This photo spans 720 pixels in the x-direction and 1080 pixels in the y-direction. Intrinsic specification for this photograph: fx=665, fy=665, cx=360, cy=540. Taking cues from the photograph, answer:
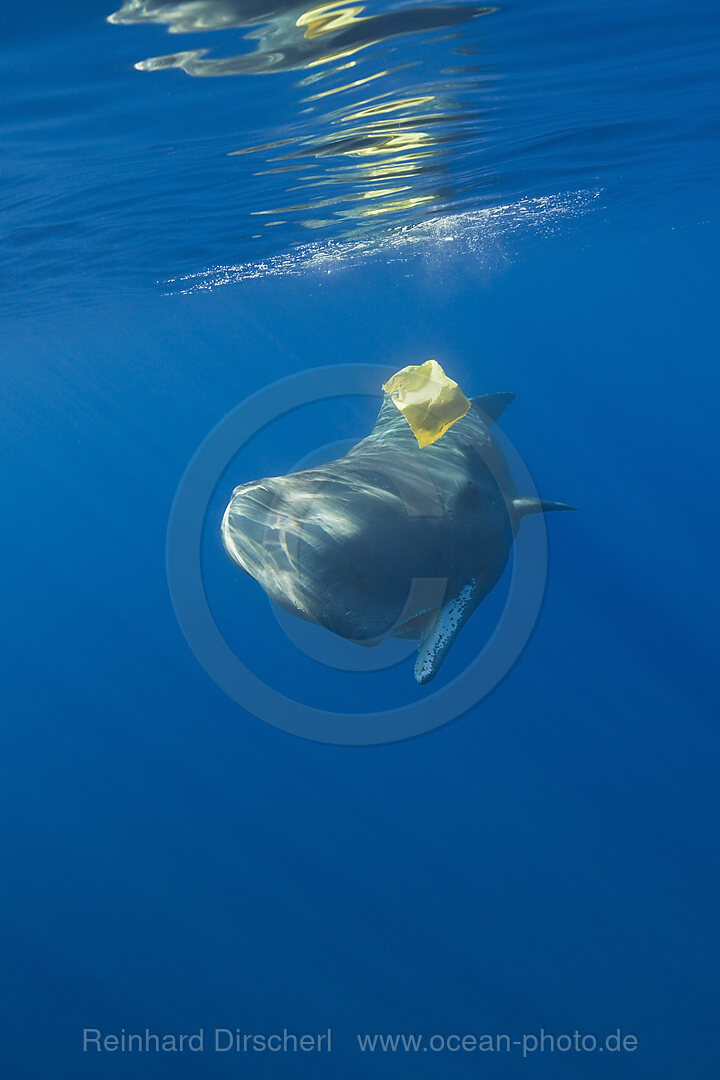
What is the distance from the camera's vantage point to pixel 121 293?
941 inches

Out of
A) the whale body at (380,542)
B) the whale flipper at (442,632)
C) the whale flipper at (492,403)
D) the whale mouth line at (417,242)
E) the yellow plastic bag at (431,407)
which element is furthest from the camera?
the whale mouth line at (417,242)

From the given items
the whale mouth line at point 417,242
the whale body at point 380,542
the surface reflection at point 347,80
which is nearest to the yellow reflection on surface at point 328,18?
the surface reflection at point 347,80

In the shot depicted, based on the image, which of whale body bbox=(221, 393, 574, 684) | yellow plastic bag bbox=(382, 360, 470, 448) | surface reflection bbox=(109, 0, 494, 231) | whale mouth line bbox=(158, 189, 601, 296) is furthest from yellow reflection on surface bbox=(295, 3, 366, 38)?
whale mouth line bbox=(158, 189, 601, 296)

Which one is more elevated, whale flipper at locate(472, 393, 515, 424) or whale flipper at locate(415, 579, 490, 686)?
whale flipper at locate(472, 393, 515, 424)

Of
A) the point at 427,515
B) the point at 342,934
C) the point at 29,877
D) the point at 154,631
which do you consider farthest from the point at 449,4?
the point at 154,631

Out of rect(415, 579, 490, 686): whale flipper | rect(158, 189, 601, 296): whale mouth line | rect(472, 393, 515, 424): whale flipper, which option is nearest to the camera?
rect(415, 579, 490, 686): whale flipper

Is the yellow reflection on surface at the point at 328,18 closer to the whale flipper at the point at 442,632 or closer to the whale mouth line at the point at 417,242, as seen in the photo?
the whale flipper at the point at 442,632

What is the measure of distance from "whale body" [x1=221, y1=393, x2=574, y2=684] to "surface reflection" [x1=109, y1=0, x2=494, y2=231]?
17.6ft

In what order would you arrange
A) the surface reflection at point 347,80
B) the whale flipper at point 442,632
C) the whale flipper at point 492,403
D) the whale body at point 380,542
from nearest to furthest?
the whale body at point 380,542 → the whale flipper at point 442,632 → the surface reflection at point 347,80 → the whale flipper at point 492,403

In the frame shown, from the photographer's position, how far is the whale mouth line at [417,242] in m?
21.5

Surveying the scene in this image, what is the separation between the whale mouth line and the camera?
21.5 metres

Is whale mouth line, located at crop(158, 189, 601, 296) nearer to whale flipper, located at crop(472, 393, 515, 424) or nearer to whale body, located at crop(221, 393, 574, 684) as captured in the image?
whale flipper, located at crop(472, 393, 515, 424)

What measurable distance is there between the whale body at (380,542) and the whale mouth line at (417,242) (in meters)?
19.1

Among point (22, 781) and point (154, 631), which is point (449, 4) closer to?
point (22, 781)
